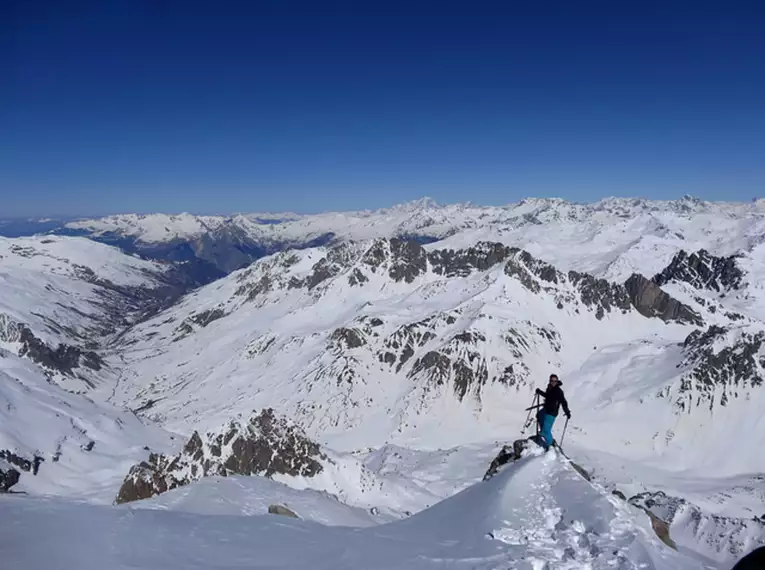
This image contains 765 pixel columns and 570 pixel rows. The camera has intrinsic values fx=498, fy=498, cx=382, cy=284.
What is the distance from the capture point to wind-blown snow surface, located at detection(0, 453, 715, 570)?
16.2 m

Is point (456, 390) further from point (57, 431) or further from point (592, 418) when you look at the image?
point (57, 431)

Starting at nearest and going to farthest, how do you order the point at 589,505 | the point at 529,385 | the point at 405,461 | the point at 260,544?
the point at 260,544 → the point at 589,505 → the point at 405,461 → the point at 529,385

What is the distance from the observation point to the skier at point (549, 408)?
2744 centimetres

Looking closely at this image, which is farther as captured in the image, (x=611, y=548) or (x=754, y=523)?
(x=754, y=523)

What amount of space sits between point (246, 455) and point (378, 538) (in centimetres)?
6381

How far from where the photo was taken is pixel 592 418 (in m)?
174

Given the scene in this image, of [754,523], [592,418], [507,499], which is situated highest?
[507,499]

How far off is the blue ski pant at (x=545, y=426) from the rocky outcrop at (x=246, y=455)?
57.9m

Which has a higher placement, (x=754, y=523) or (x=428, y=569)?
(x=428, y=569)

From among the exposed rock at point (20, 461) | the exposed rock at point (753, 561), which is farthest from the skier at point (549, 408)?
the exposed rock at point (20, 461)

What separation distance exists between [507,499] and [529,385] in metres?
180

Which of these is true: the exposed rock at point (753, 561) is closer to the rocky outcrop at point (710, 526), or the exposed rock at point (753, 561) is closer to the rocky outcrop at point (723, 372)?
the rocky outcrop at point (710, 526)

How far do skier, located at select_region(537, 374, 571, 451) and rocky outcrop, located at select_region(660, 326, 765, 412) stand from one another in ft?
564

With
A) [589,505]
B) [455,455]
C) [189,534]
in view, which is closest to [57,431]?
[455,455]
